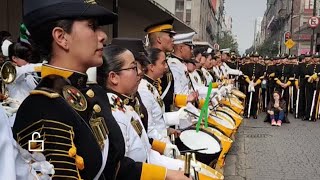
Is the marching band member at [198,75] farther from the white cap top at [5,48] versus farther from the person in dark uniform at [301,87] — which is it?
the person in dark uniform at [301,87]

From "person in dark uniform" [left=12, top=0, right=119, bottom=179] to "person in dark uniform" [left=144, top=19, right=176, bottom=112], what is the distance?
2.89 metres

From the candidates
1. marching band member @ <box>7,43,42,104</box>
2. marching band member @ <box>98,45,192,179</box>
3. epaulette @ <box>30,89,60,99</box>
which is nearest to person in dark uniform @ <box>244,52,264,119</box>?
marching band member @ <box>7,43,42,104</box>

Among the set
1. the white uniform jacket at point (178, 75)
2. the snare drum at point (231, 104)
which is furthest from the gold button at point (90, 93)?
the snare drum at point (231, 104)

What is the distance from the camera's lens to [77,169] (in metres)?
1.68

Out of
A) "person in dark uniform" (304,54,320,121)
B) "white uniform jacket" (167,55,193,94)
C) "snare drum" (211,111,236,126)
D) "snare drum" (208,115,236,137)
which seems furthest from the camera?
"person in dark uniform" (304,54,320,121)

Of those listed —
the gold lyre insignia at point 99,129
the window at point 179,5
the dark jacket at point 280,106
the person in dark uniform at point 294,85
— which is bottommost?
the dark jacket at point 280,106

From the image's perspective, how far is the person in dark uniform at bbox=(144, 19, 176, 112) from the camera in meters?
4.88

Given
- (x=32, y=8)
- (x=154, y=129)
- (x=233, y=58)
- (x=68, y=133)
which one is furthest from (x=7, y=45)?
(x=233, y=58)

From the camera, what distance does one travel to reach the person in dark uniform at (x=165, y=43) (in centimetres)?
488

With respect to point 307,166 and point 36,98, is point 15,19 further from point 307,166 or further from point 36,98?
point 36,98

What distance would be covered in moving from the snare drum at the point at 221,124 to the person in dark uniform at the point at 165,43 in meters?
0.50

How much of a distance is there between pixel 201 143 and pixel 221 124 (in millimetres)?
1147

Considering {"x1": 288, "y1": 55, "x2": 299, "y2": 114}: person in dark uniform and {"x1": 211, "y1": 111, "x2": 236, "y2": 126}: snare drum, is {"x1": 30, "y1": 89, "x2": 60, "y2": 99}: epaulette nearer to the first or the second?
{"x1": 211, "y1": 111, "x2": 236, "y2": 126}: snare drum

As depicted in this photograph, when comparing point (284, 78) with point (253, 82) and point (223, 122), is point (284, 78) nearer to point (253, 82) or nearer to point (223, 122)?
point (253, 82)
